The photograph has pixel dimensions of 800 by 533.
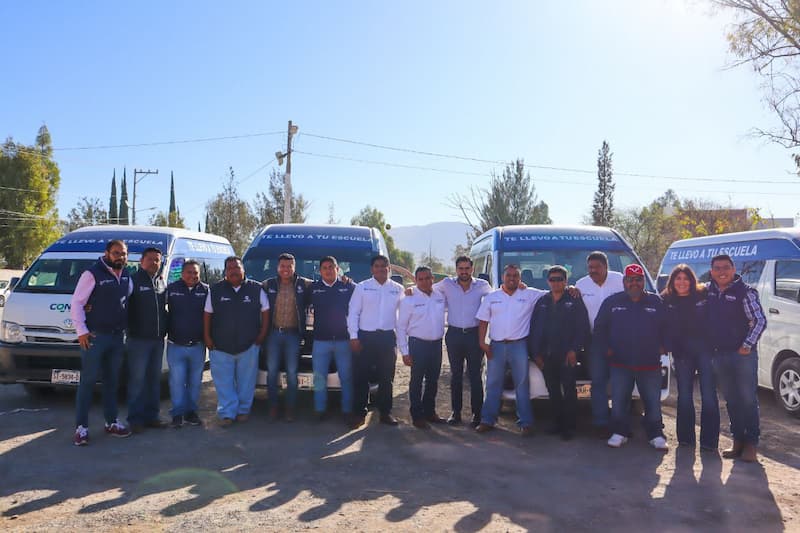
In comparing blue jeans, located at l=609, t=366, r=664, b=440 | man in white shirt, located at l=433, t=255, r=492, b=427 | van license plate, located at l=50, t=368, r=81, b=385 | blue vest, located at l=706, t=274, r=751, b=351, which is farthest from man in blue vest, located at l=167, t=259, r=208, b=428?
blue vest, located at l=706, t=274, r=751, b=351

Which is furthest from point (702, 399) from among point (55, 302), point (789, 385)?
point (55, 302)

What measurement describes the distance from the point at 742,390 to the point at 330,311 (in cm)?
416

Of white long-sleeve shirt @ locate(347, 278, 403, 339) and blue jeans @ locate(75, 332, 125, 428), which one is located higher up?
white long-sleeve shirt @ locate(347, 278, 403, 339)

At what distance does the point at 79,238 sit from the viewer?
8.82 metres

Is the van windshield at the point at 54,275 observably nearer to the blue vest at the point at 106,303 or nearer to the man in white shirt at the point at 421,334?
the blue vest at the point at 106,303

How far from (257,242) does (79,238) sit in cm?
248

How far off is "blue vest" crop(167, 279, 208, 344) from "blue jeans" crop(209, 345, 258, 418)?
32 cm

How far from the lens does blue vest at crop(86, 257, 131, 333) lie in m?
6.27

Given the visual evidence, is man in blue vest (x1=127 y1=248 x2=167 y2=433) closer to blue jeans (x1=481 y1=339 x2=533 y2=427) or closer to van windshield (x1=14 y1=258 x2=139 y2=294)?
van windshield (x1=14 y1=258 x2=139 y2=294)

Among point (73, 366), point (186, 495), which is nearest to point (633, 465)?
point (186, 495)

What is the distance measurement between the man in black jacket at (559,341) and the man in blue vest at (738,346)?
124 centimetres

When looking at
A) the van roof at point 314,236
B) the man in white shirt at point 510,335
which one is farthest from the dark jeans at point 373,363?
the van roof at point 314,236

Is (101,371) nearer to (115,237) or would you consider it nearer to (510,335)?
(115,237)

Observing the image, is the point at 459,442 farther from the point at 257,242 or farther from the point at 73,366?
the point at 73,366
